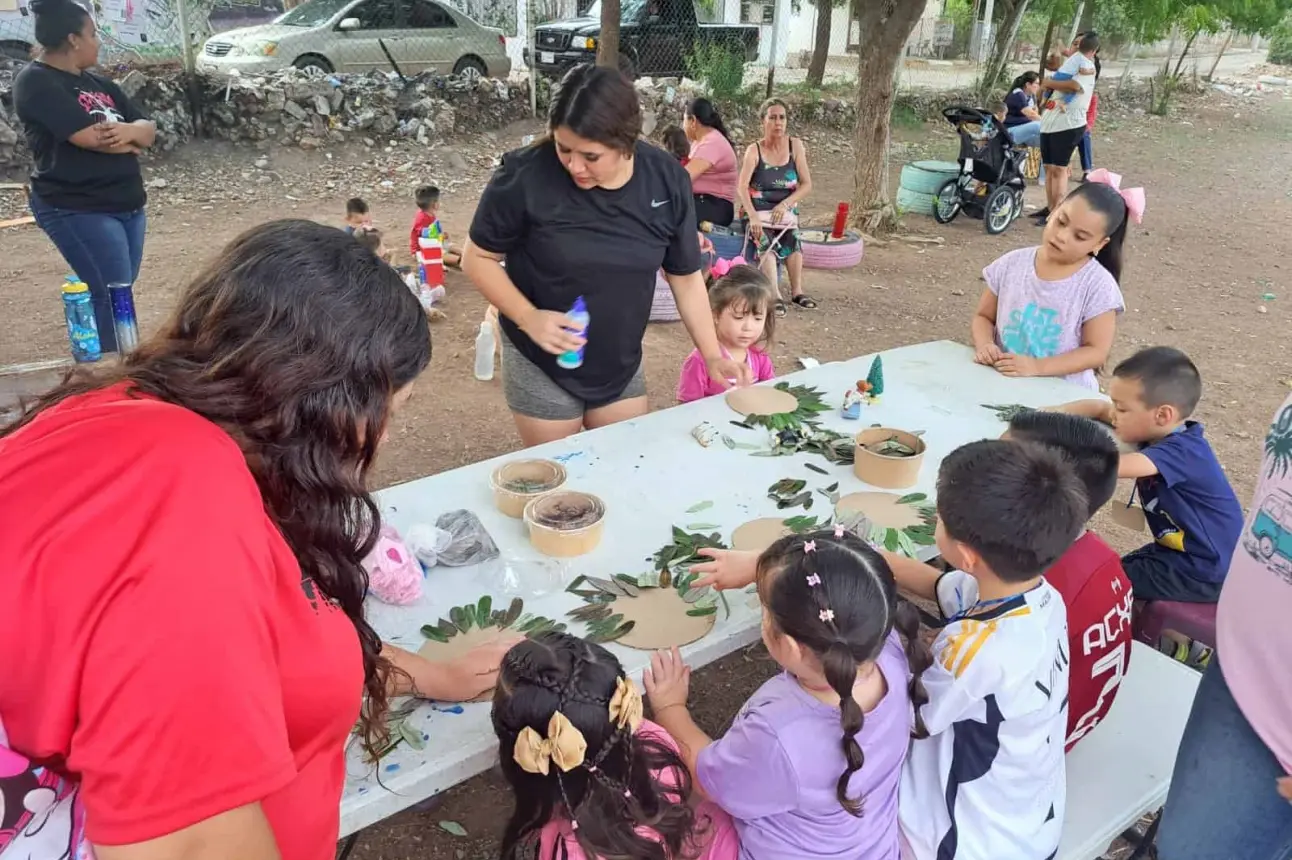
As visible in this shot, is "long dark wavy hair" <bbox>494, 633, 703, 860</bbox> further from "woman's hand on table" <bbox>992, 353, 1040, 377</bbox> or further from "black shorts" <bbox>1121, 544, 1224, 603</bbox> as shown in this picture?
"woman's hand on table" <bbox>992, 353, 1040, 377</bbox>

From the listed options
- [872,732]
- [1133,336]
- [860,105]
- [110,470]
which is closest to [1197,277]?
[1133,336]

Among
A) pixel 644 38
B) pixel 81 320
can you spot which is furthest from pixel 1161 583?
pixel 644 38

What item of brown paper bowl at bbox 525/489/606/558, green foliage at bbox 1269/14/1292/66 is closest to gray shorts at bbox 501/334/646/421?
brown paper bowl at bbox 525/489/606/558

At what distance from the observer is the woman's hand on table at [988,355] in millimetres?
3164

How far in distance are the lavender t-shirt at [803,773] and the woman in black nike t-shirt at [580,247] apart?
4.07ft

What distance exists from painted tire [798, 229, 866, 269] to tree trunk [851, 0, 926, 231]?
3.03ft

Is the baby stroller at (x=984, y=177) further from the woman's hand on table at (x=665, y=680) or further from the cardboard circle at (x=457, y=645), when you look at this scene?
the cardboard circle at (x=457, y=645)

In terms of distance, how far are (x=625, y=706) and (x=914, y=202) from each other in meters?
8.74

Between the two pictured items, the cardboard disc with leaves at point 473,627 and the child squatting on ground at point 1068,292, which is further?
the child squatting on ground at point 1068,292

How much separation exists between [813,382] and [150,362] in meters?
2.34

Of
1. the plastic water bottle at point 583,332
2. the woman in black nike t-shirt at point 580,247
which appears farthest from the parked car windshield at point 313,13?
the plastic water bottle at point 583,332

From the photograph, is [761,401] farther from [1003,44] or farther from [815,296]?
[1003,44]

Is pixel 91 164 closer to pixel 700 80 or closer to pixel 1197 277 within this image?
pixel 1197 277

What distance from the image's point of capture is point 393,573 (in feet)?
5.73
